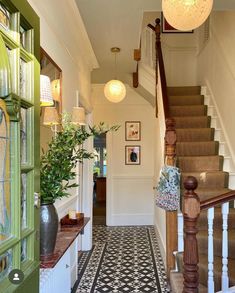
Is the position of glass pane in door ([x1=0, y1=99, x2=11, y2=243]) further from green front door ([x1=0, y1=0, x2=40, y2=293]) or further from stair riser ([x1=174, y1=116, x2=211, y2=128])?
stair riser ([x1=174, y1=116, x2=211, y2=128])

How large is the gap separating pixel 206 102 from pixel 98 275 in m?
3.40

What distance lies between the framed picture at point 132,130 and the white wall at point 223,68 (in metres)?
1.85

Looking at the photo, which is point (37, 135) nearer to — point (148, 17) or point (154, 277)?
point (154, 277)

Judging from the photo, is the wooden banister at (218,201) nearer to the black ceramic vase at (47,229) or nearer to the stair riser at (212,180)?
the black ceramic vase at (47,229)

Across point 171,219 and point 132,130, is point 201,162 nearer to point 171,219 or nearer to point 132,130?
point 171,219

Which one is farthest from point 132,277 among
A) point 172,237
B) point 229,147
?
point 229,147

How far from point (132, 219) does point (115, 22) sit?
4.46 metres

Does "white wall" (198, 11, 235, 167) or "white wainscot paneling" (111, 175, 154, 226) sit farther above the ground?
"white wall" (198, 11, 235, 167)

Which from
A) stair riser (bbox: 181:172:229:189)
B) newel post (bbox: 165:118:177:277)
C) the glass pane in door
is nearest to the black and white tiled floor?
newel post (bbox: 165:118:177:277)

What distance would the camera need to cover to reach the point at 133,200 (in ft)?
22.6

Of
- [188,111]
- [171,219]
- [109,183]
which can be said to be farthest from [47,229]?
[109,183]

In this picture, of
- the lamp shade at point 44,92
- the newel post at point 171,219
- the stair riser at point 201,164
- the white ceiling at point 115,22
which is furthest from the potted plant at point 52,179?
the stair riser at point 201,164

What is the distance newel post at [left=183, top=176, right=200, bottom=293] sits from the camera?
221cm

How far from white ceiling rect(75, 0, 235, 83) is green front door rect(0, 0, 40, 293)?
76.6 inches
